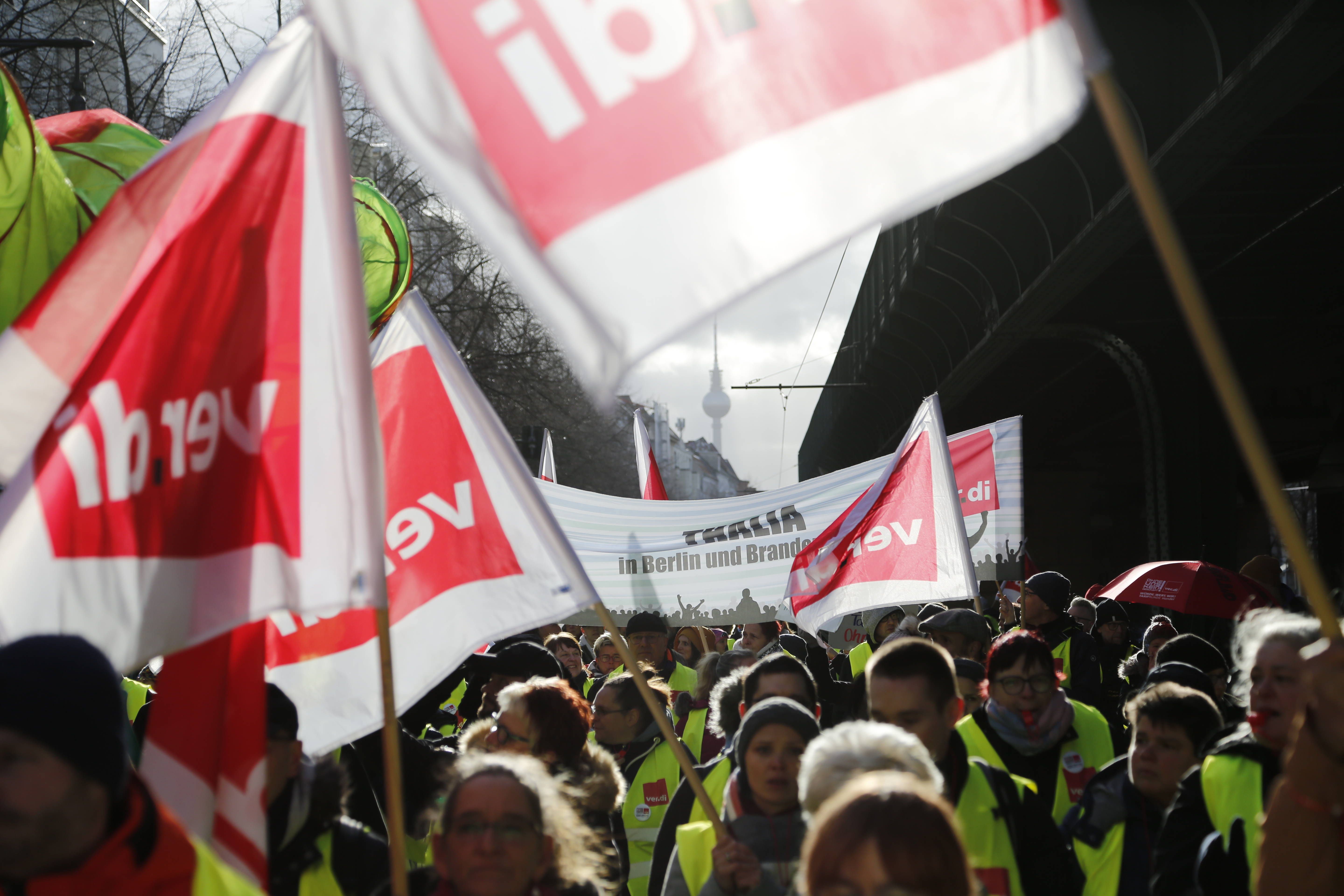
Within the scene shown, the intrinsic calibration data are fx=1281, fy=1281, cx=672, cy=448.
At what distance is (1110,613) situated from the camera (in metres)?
9.13

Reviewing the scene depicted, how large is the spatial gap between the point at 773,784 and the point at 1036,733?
1504 mm

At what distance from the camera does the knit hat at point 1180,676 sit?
4.64 m

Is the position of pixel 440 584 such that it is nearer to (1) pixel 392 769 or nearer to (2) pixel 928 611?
(1) pixel 392 769

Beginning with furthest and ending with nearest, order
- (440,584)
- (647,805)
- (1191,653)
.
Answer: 1. (1191,653)
2. (647,805)
3. (440,584)

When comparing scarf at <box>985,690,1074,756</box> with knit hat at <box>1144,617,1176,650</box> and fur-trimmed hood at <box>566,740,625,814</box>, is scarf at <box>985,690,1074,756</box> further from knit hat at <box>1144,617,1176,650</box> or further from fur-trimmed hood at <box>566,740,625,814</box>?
knit hat at <box>1144,617,1176,650</box>

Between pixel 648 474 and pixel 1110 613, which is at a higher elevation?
pixel 648 474

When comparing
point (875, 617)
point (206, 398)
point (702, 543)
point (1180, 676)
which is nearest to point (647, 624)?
point (702, 543)

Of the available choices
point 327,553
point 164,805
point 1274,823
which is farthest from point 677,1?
point 164,805

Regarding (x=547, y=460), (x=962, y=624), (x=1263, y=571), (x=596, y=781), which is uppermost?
(x=547, y=460)

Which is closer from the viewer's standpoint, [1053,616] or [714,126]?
[714,126]

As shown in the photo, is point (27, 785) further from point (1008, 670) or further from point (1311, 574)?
point (1008, 670)

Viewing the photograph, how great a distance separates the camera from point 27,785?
2182mm

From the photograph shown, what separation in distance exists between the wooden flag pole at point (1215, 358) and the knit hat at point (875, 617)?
730 centimetres

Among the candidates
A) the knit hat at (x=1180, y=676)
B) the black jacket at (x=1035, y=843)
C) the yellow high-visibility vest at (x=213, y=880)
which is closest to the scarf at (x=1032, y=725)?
the knit hat at (x=1180, y=676)
